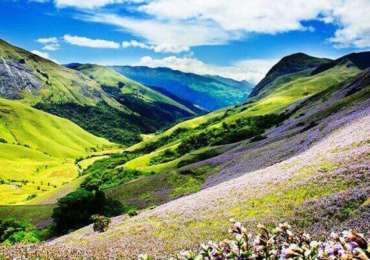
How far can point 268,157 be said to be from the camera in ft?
189

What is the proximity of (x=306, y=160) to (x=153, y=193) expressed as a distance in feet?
114

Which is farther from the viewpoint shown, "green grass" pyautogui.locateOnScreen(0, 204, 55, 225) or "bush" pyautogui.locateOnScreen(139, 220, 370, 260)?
"green grass" pyautogui.locateOnScreen(0, 204, 55, 225)

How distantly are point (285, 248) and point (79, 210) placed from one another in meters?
52.2

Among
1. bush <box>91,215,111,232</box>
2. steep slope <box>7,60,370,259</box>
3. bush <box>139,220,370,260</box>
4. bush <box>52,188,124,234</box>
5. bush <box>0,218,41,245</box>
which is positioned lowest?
bush <box>0,218,41,245</box>

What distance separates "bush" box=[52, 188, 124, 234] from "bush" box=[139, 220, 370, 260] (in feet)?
161

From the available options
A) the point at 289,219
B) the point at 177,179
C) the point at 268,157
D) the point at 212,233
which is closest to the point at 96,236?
the point at 212,233

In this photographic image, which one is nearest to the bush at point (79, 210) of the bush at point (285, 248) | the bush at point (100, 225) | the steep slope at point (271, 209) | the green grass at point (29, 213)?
the steep slope at point (271, 209)

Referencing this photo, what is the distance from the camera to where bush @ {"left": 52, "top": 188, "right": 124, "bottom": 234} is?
5634 centimetres

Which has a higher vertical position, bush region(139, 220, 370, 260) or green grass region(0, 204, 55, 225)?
bush region(139, 220, 370, 260)

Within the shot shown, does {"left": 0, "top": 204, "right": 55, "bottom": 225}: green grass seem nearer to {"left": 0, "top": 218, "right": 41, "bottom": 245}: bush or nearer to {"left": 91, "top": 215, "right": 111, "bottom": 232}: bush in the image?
{"left": 0, "top": 218, "right": 41, "bottom": 245}: bush

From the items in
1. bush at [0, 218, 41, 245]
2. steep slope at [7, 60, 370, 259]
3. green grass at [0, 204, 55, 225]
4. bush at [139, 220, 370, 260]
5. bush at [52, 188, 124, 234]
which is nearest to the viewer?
bush at [139, 220, 370, 260]

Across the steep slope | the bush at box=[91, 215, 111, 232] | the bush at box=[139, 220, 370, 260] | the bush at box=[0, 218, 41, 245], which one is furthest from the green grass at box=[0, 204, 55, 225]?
the bush at box=[139, 220, 370, 260]

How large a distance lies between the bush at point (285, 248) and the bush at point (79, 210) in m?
49.1

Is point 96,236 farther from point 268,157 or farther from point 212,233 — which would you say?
point 268,157
